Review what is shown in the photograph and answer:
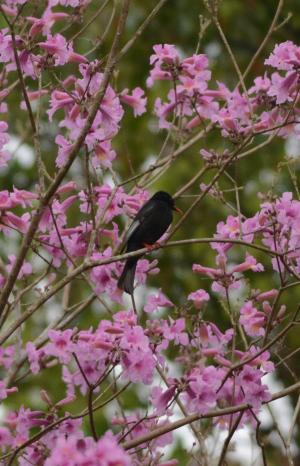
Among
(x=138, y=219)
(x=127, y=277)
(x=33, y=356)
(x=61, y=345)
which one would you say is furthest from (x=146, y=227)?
(x=61, y=345)

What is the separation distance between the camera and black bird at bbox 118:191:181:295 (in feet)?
13.3

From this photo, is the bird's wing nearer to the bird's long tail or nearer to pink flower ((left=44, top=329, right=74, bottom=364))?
the bird's long tail

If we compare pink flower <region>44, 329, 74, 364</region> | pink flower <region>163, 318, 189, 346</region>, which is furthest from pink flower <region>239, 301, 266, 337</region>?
pink flower <region>44, 329, 74, 364</region>

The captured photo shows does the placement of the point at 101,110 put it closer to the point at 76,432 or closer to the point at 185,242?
the point at 185,242

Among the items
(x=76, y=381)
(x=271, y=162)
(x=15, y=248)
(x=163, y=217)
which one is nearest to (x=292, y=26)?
(x=271, y=162)

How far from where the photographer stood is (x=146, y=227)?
14.3ft

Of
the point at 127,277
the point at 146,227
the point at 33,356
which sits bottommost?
the point at 33,356

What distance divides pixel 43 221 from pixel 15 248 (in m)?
4.91

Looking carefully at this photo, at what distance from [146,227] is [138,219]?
5.4 inches

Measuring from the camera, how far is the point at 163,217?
447 centimetres

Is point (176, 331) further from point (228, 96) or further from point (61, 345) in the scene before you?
point (228, 96)

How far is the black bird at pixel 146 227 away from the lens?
159 inches

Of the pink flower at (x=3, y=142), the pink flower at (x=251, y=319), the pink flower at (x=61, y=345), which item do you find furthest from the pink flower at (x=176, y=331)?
the pink flower at (x=3, y=142)

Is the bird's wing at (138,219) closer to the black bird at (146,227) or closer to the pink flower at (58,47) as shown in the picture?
the black bird at (146,227)
